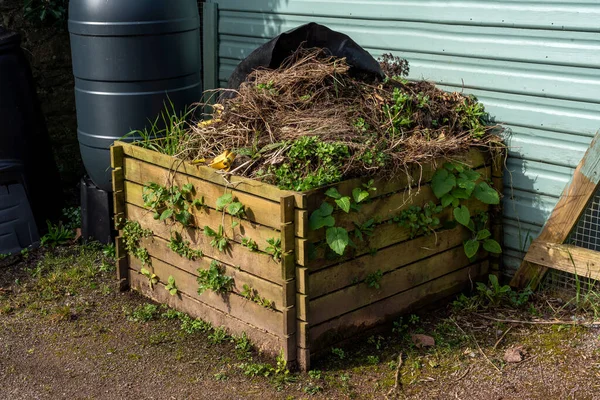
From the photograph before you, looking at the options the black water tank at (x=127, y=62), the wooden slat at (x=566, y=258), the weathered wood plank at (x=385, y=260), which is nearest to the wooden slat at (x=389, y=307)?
the weathered wood plank at (x=385, y=260)

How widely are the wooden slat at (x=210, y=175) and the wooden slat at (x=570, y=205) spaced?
158 centimetres

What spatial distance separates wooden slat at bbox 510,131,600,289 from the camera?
4082 mm

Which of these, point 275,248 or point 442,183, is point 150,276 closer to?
point 275,248

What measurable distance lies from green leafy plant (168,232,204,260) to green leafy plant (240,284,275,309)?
0.41 m

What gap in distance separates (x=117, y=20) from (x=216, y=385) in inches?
92.9

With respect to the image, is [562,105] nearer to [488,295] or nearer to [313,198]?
[488,295]

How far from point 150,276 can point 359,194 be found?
5.01 feet

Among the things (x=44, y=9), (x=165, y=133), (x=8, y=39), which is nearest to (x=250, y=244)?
(x=165, y=133)

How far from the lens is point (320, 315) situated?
3.74 m

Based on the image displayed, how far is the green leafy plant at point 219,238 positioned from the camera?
3912mm

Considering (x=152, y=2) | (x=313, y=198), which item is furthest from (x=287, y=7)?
(x=313, y=198)

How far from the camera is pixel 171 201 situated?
4191mm

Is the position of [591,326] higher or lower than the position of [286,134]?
lower

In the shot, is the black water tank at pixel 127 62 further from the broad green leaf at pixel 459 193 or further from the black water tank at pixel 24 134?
the broad green leaf at pixel 459 193
